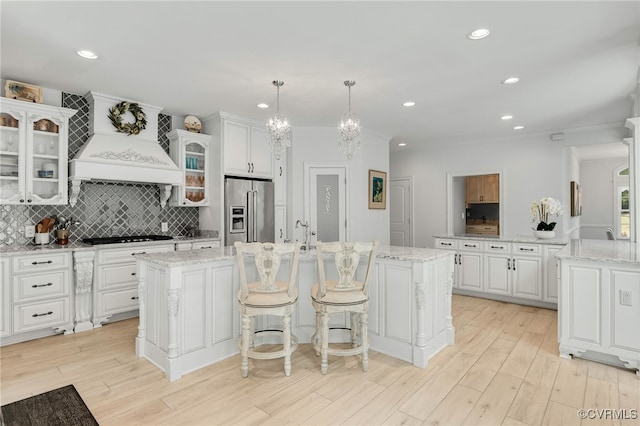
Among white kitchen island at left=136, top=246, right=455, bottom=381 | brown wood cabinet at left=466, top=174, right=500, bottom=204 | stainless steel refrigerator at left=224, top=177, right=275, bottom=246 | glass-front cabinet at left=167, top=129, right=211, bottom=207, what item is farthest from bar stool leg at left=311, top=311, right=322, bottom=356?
brown wood cabinet at left=466, top=174, right=500, bottom=204

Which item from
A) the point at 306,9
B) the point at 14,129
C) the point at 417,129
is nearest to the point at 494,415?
the point at 306,9

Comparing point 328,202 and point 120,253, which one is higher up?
point 328,202

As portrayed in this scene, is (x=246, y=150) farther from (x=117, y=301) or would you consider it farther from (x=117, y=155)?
(x=117, y=301)

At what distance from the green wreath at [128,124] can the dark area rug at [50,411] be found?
2.90 meters

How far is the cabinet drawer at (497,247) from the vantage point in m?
4.89

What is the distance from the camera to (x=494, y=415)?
2199mm

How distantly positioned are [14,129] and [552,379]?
5.40 m

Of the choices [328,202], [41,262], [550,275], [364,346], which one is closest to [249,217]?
[328,202]

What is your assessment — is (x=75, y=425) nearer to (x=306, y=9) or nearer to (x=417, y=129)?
(x=306, y=9)

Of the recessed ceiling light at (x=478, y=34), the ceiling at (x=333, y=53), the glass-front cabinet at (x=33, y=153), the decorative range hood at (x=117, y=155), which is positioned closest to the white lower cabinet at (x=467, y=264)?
the ceiling at (x=333, y=53)

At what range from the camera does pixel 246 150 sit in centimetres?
504

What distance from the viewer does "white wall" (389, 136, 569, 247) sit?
230 inches

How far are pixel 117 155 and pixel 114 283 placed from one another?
147 cm

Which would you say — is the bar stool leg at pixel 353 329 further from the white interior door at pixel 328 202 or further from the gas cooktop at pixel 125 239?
the gas cooktop at pixel 125 239
